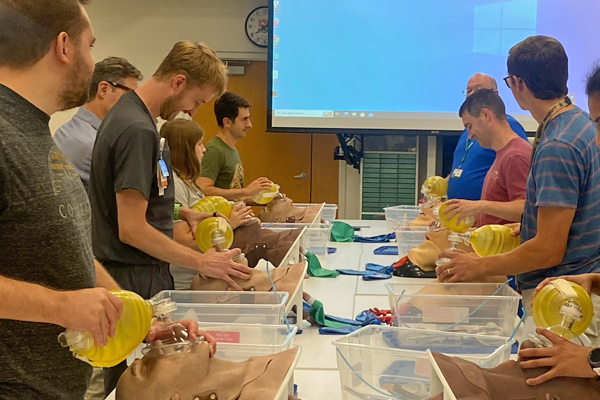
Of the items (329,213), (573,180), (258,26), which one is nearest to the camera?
(573,180)

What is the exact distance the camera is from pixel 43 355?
107cm

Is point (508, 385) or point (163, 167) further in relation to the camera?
A: point (163, 167)

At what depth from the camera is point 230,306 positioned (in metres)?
1.66

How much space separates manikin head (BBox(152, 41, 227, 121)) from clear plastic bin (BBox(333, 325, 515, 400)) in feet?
3.24

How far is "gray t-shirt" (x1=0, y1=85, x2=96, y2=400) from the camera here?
3.34 ft

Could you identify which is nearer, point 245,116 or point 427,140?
point 245,116

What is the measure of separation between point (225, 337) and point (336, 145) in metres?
4.56

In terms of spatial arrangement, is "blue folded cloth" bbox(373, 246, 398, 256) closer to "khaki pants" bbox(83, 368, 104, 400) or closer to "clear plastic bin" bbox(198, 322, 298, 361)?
"khaki pants" bbox(83, 368, 104, 400)

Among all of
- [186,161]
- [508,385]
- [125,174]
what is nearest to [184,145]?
[186,161]

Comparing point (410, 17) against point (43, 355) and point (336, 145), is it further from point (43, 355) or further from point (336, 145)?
point (43, 355)

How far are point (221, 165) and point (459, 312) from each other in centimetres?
219

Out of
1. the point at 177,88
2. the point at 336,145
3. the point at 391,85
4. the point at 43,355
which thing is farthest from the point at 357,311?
the point at 336,145

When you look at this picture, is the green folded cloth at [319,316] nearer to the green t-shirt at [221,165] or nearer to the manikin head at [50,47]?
the manikin head at [50,47]

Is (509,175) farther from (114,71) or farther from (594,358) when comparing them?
(114,71)
